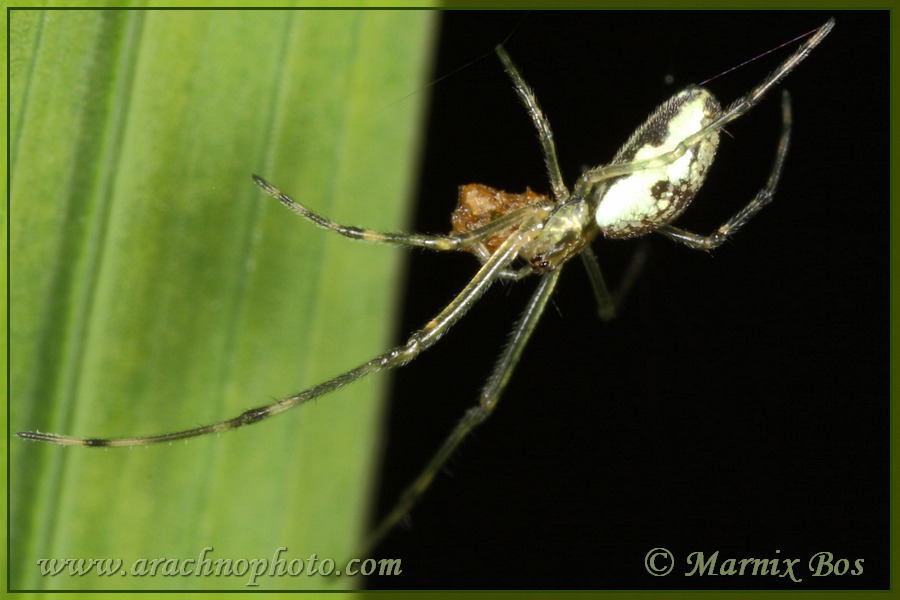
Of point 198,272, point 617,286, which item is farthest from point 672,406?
point 198,272

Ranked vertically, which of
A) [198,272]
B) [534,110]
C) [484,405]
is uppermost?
Answer: [534,110]

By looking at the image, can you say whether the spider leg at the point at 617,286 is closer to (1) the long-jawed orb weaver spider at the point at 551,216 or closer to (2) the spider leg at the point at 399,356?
(1) the long-jawed orb weaver spider at the point at 551,216

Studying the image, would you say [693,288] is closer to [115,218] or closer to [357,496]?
[357,496]

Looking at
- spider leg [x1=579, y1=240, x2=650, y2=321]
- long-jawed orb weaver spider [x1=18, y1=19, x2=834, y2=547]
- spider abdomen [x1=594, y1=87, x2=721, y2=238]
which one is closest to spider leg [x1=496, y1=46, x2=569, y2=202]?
long-jawed orb weaver spider [x1=18, y1=19, x2=834, y2=547]

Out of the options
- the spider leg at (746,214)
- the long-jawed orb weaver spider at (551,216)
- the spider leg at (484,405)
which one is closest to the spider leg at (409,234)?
the long-jawed orb weaver spider at (551,216)

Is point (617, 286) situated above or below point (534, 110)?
below

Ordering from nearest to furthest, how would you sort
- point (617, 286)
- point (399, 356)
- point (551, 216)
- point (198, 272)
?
1. point (198, 272)
2. point (399, 356)
3. point (551, 216)
4. point (617, 286)

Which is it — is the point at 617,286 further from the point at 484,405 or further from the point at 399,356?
the point at 399,356

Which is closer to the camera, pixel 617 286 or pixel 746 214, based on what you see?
pixel 746 214
